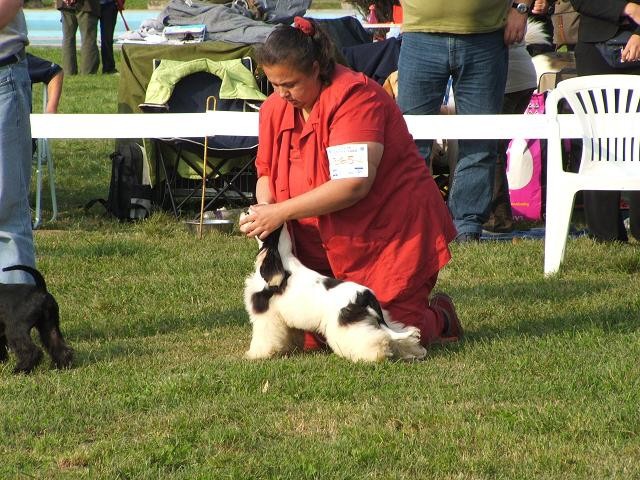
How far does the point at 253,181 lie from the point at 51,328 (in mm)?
4254

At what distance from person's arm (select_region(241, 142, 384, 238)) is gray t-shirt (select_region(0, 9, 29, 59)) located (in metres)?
1.20

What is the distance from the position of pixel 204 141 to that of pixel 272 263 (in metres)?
3.78

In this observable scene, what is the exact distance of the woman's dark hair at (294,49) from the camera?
4.13m

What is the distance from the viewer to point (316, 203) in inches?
167

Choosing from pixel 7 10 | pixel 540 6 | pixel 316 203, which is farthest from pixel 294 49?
pixel 540 6

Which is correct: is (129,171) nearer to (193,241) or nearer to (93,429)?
(193,241)

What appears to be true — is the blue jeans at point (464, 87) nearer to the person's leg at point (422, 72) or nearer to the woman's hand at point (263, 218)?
the person's leg at point (422, 72)

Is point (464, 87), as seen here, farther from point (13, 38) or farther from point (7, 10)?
point (7, 10)

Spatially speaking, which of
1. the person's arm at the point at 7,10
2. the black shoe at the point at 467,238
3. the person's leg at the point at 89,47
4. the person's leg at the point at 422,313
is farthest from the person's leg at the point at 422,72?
the person's leg at the point at 89,47

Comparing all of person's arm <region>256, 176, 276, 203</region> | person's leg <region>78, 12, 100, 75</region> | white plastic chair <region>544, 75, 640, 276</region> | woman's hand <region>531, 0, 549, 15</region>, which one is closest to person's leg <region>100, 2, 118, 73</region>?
person's leg <region>78, 12, 100, 75</region>

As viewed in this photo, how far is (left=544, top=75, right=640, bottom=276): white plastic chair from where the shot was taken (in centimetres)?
608

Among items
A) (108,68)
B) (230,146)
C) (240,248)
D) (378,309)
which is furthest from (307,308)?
(108,68)

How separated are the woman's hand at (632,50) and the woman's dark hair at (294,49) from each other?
2.66m

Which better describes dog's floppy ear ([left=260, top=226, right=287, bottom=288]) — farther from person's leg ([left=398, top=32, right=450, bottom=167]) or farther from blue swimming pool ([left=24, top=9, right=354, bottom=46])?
blue swimming pool ([left=24, top=9, right=354, bottom=46])
